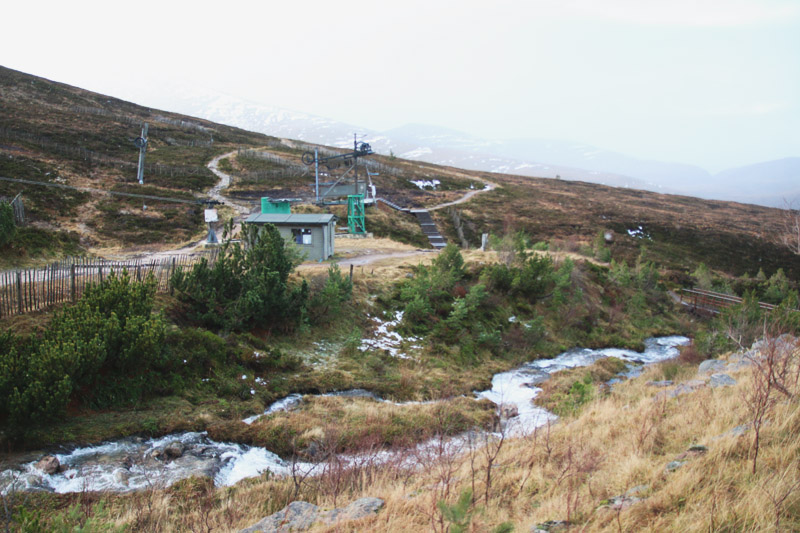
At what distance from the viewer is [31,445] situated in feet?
26.7

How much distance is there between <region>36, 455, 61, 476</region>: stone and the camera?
25.0 feet

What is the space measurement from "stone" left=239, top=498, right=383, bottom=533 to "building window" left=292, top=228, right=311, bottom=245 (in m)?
21.0

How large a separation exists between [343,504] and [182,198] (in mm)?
42649

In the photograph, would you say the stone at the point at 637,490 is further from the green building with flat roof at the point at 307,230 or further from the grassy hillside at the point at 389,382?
the green building with flat roof at the point at 307,230

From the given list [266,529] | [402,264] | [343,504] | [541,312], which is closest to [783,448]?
[343,504]

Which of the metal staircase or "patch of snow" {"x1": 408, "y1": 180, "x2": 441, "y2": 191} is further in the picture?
"patch of snow" {"x1": 408, "y1": 180, "x2": 441, "y2": 191}

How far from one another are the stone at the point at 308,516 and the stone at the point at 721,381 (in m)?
7.95

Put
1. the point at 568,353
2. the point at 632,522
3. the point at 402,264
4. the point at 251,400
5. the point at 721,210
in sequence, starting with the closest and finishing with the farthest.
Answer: the point at 632,522, the point at 251,400, the point at 568,353, the point at 402,264, the point at 721,210

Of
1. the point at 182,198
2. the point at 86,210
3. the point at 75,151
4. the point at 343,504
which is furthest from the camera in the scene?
the point at 75,151

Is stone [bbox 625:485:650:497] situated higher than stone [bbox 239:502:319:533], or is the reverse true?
stone [bbox 625:485:650:497]

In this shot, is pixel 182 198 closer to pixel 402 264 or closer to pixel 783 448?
pixel 402 264

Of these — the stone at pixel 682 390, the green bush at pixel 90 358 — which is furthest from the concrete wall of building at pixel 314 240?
the stone at pixel 682 390

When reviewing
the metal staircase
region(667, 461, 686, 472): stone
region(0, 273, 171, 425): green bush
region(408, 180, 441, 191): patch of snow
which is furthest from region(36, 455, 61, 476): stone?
region(408, 180, 441, 191): patch of snow

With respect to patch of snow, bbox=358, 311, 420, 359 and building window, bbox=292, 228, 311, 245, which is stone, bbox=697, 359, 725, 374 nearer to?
patch of snow, bbox=358, 311, 420, 359
